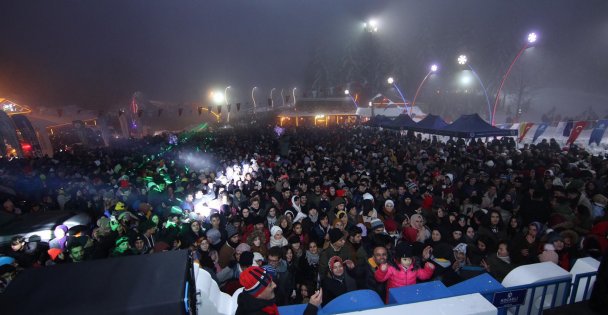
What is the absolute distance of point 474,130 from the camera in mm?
13609

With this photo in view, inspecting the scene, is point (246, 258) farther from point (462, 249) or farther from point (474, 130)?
point (474, 130)

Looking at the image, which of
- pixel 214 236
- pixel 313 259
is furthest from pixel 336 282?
pixel 214 236

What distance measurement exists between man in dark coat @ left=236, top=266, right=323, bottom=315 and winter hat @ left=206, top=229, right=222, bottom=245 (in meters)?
3.24

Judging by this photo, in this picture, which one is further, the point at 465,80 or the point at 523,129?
the point at 465,80

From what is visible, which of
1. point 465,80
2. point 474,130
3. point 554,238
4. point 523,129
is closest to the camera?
point 554,238

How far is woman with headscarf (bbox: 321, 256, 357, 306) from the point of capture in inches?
154

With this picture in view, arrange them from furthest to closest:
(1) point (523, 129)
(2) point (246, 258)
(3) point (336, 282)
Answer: (1) point (523, 129) → (2) point (246, 258) → (3) point (336, 282)

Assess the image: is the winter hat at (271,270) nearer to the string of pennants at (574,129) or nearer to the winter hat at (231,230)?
the winter hat at (231,230)

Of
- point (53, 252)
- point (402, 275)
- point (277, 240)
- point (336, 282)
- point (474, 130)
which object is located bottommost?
point (53, 252)

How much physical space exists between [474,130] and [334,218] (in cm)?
1024

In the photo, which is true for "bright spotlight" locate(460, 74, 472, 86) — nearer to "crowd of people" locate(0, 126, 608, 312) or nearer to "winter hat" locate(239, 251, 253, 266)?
"crowd of people" locate(0, 126, 608, 312)

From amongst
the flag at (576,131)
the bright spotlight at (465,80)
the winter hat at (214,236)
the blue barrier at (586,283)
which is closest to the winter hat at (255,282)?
the blue barrier at (586,283)

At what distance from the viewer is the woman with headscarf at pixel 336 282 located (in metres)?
3.91

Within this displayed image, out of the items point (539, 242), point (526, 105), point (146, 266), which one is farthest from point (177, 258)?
point (526, 105)
